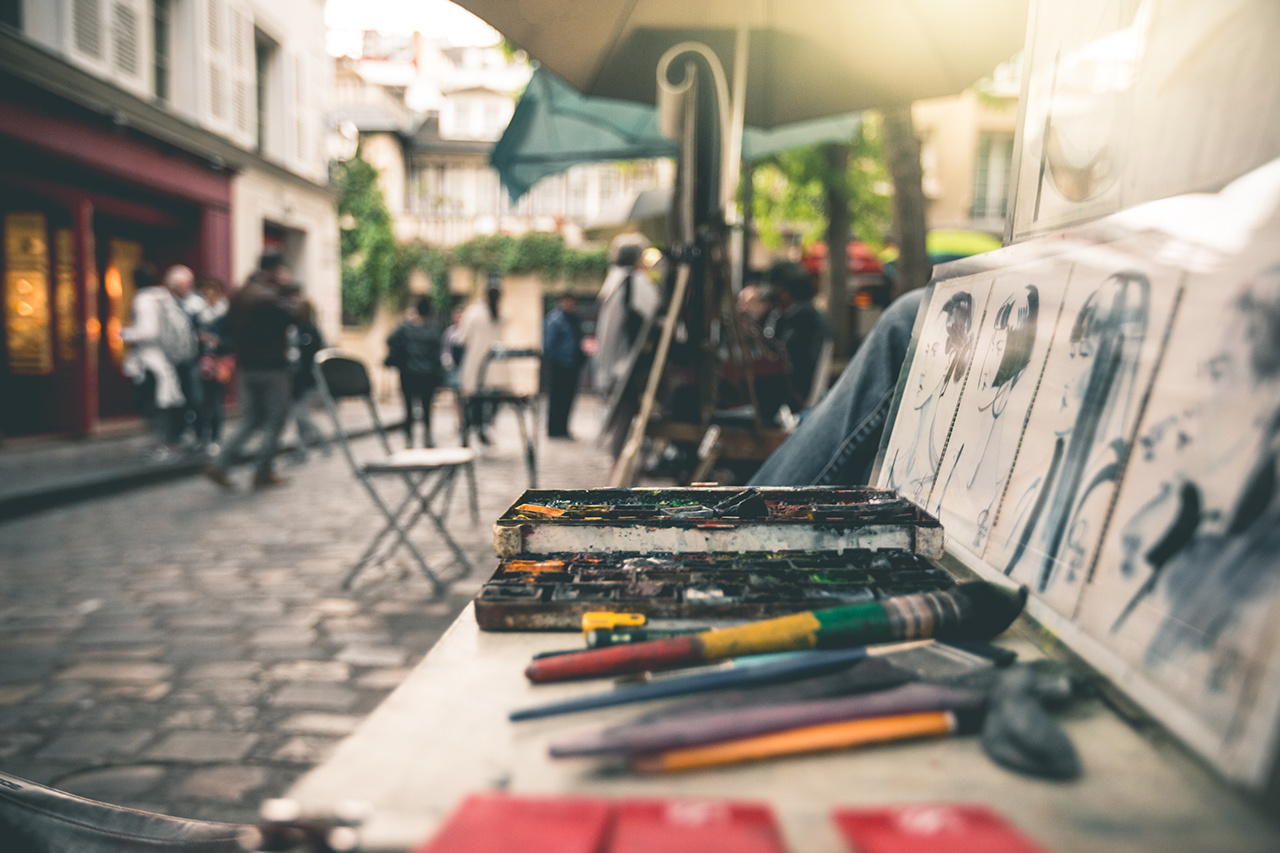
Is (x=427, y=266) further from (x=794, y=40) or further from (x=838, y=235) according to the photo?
(x=794, y=40)

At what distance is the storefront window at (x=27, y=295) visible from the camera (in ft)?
30.7

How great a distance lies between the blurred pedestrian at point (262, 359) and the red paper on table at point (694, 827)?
744 cm

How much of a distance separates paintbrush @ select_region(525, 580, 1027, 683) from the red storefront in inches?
421

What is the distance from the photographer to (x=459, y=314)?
13.1m

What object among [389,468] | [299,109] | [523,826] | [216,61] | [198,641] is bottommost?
[198,641]

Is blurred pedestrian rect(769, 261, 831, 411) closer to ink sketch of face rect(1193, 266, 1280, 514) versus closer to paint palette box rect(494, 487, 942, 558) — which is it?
paint palette box rect(494, 487, 942, 558)

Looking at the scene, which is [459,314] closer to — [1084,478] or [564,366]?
[564,366]

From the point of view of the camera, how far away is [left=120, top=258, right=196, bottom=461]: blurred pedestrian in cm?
820

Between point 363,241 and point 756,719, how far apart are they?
25708 mm

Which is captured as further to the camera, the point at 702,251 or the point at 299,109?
the point at 299,109

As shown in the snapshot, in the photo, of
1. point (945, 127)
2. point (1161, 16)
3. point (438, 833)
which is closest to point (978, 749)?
point (438, 833)

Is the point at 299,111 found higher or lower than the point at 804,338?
higher

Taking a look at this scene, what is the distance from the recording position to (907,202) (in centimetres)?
664

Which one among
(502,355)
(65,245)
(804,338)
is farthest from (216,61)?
(804,338)
